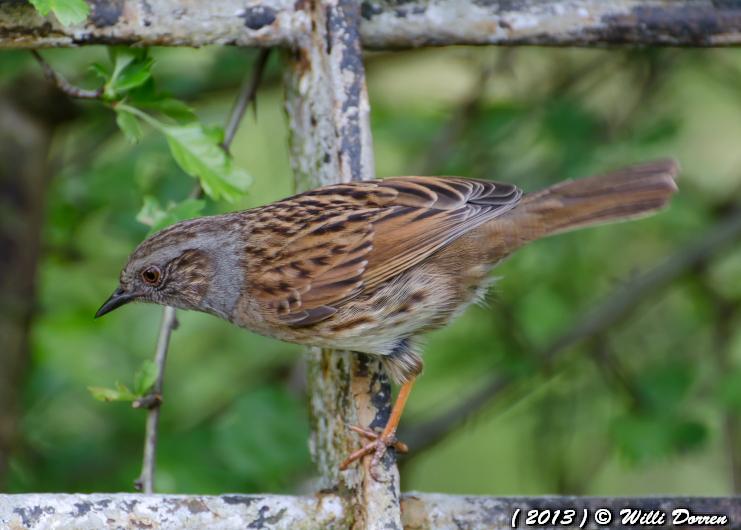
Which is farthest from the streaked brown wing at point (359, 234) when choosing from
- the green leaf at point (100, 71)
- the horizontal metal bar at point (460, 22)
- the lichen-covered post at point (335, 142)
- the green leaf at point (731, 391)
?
the green leaf at point (731, 391)

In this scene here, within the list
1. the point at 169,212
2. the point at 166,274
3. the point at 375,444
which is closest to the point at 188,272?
the point at 166,274

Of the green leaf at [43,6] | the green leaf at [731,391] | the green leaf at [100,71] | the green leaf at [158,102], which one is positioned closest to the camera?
the green leaf at [43,6]

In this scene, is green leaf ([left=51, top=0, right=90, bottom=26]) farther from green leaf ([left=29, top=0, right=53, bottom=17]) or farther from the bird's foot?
the bird's foot

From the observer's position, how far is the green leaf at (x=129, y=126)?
337 cm

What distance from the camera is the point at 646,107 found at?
5.92 metres

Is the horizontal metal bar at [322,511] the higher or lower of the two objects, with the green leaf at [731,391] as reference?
higher

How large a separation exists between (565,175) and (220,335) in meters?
2.13

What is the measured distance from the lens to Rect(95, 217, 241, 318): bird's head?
3.83m

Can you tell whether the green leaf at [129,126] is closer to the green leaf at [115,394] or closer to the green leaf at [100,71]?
the green leaf at [100,71]

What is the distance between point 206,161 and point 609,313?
259 centimetres

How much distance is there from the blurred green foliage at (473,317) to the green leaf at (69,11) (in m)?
1.58

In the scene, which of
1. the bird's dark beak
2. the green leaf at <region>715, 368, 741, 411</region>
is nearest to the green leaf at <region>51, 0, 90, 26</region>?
the bird's dark beak

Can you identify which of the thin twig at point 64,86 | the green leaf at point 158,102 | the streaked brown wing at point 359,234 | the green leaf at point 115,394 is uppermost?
the thin twig at point 64,86

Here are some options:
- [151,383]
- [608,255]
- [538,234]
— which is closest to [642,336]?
[608,255]
